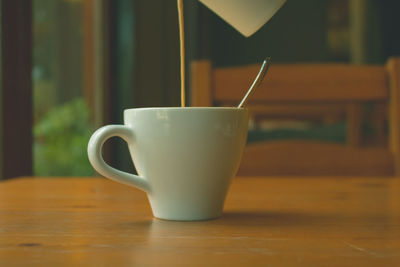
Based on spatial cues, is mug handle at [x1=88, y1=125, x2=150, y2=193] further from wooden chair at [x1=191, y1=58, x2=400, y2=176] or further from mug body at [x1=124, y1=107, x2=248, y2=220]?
wooden chair at [x1=191, y1=58, x2=400, y2=176]

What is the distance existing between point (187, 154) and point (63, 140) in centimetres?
108

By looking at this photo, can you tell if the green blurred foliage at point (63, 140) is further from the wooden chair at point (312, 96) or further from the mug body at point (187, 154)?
the mug body at point (187, 154)

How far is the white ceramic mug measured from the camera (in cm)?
35

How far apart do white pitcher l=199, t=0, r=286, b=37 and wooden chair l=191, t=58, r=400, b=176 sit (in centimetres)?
42

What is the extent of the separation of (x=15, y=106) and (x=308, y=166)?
631 mm

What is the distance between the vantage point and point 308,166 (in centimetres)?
81

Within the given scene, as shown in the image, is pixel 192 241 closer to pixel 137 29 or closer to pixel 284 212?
pixel 284 212

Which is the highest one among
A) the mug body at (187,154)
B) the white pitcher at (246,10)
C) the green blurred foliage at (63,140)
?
the white pitcher at (246,10)

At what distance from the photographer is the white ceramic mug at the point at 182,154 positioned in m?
0.35

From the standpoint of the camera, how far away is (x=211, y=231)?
1.08 ft

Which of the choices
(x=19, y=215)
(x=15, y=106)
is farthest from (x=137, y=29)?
(x=19, y=215)

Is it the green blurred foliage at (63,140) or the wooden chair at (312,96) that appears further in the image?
the green blurred foliage at (63,140)

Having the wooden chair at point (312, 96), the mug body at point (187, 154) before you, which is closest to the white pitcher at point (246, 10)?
the mug body at point (187, 154)

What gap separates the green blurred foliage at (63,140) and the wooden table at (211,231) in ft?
2.27
